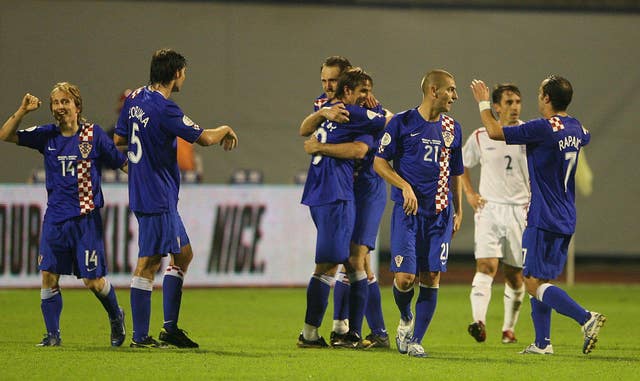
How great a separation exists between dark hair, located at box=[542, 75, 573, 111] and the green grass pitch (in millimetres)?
1824

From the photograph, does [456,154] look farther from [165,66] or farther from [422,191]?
[165,66]

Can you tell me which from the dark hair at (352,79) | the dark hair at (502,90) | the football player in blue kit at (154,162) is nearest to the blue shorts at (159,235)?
the football player in blue kit at (154,162)

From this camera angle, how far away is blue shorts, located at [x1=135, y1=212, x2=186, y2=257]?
7.78 metres

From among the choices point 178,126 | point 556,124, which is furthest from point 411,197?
point 178,126

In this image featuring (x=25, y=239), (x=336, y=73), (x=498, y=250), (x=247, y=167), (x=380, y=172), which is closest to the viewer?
(x=380, y=172)

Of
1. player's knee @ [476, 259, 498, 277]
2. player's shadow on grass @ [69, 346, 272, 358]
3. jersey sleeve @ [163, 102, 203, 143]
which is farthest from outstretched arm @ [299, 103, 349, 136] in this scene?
player's knee @ [476, 259, 498, 277]

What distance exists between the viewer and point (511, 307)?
949cm

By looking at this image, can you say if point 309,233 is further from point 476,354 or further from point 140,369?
point 140,369

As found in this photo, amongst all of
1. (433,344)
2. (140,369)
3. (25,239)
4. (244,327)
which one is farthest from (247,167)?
(140,369)

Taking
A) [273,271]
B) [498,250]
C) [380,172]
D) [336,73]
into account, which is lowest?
[273,271]

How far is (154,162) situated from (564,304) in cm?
305

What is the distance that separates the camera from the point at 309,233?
1419cm

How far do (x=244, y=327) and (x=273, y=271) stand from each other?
13.1 ft

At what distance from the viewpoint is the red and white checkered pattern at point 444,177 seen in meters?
7.78
